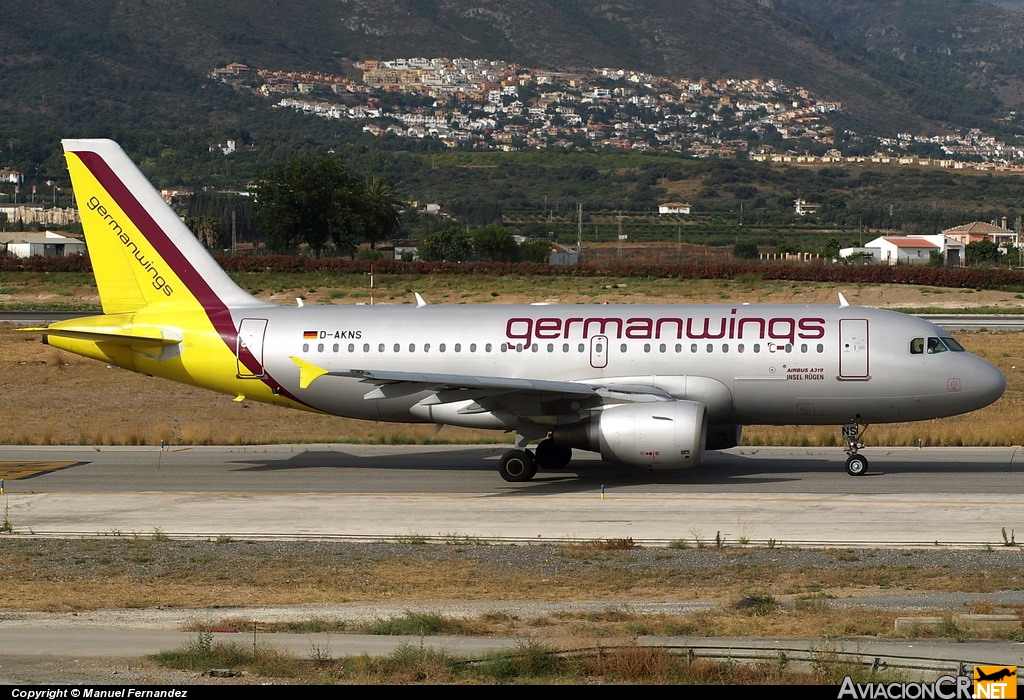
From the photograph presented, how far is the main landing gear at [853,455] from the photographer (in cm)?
3170

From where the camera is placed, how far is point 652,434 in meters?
29.4

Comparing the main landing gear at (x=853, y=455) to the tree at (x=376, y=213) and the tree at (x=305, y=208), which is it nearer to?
the tree at (x=305, y=208)

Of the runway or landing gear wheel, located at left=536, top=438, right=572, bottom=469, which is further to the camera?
landing gear wheel, located at left=536, top=438, right=572, bottom=469

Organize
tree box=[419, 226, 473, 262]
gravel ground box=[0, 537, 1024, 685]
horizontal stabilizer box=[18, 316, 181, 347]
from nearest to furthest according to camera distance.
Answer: gravel ground box=[0, 537, 1024, 685]
horizontal stabilizer box=[18, 316, 181, 347]
tree box=[419, 226, 473, 262]

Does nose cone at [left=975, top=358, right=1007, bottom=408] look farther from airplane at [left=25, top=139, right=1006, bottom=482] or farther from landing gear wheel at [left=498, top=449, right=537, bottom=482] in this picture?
landing gear wheel at [left=498, top=449, right=537, bottom=482]

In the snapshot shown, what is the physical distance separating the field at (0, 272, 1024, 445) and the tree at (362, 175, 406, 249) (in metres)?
44.9

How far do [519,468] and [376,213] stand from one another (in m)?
110

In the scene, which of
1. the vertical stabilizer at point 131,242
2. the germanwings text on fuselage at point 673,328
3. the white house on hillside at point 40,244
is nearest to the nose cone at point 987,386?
the germanwings text on fuselage at point 673,328

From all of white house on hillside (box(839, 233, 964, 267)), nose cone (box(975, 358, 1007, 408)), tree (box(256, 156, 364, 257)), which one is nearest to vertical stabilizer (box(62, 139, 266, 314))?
nose cone (box(975, 358, 1007, 408))

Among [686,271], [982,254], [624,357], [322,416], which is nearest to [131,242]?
[322,416]

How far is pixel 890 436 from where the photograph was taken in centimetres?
3884

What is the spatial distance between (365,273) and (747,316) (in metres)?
65.1

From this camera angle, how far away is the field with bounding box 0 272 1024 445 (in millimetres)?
39750

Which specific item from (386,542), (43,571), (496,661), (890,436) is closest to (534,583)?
(386,542)
